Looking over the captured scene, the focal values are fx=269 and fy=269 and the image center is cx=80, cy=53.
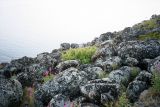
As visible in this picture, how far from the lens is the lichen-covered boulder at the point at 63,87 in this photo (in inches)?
496

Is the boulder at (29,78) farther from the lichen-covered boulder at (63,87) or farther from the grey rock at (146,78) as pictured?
the grey rock at (146,78)

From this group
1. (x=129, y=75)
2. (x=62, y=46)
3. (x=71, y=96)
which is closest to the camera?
(x=71, y=96)

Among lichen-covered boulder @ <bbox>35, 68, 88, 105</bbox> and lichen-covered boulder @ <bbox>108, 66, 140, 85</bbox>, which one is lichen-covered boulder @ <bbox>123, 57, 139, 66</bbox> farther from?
lichen-covered boulder @ <bbox>35, 68, 88, 105</bbox>

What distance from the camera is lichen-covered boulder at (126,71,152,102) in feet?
36.9

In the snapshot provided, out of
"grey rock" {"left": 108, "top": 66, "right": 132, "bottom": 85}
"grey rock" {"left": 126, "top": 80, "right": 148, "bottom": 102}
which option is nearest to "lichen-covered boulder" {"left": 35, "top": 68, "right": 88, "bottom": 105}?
"grey rock" {"left": 108, "top": 66, "right": 132, "bottom": 85}

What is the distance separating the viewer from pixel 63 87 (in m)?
12.8

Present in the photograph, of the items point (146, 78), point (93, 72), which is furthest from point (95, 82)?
point (146, 78)

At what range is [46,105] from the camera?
1265cm

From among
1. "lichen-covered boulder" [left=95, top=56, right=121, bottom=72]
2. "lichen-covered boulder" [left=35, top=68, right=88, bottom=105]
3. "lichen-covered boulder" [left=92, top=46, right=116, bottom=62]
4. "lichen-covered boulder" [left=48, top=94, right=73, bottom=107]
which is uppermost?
"lichen-covered boulder" [left=92, top=46, right=116, bottom=62]

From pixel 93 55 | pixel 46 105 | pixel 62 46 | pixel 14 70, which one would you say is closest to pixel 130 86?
pixel 46 105

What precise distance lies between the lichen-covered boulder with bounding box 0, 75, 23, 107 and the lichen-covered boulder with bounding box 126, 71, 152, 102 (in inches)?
200

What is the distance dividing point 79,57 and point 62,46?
13867 millimetres

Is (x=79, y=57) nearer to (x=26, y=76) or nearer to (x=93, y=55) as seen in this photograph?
(x=93, y=55)

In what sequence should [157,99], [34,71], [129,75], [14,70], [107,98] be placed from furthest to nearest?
[14,70] < [34,71] < [129,75] < [107,98] < [157,99]
